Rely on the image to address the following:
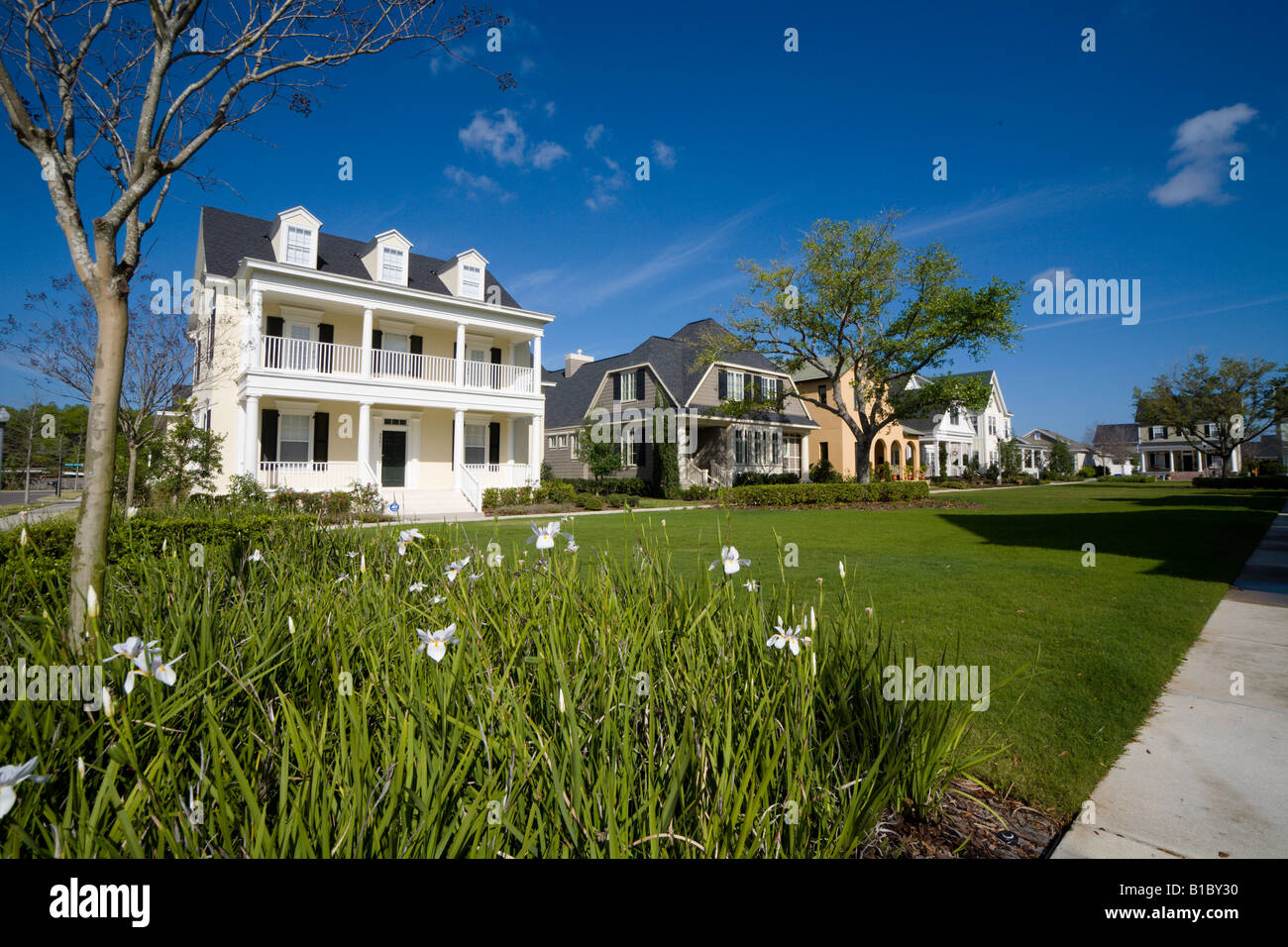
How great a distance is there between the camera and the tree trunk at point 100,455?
3.06 metres

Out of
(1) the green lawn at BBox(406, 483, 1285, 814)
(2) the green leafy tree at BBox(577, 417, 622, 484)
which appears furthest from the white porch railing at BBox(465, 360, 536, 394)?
(1) the green lawn at BBox(406, 483, 1285, 814)

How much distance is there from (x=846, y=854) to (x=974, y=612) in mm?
4497

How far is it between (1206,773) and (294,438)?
21855mm

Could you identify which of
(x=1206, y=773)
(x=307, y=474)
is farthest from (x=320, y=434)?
(x=1206, y=773)

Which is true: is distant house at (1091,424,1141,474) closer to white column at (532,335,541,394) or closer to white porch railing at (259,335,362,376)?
white column at (532,335,541,394)

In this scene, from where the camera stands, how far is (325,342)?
65.0 feet

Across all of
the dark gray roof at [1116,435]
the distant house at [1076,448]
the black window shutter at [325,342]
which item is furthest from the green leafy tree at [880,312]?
the dark gray roof at [1116,435]

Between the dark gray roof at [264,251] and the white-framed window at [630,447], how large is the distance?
788cm

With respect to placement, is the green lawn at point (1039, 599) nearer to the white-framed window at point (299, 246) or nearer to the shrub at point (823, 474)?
the white-framed window at point (299, 246)

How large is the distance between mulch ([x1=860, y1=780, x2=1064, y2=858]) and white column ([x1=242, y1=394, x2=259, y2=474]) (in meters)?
19.6

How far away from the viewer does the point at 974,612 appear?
18.3 ft

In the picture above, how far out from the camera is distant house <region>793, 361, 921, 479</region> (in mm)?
36406

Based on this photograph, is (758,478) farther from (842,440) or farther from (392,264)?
(392,264)
